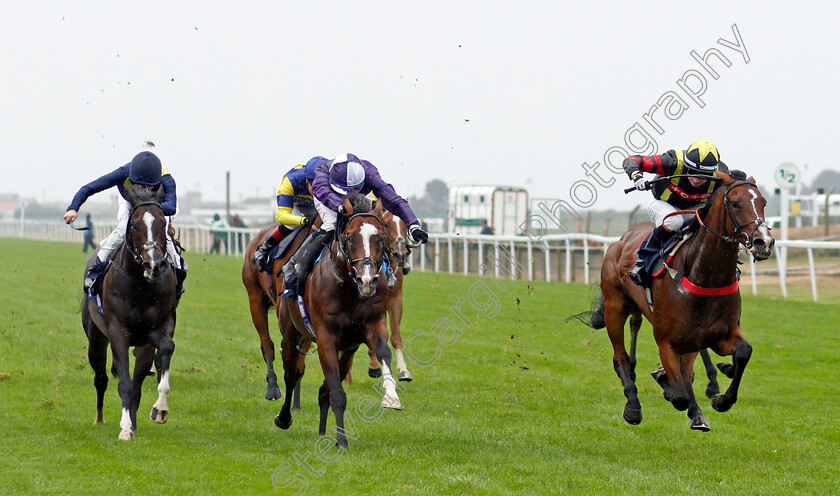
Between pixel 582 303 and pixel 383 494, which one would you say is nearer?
pixel 383 494

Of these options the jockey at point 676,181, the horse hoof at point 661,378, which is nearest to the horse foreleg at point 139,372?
the jockey at point 676,181

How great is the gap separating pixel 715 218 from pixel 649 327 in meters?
7.58

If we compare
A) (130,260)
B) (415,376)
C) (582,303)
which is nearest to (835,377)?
(415,376)

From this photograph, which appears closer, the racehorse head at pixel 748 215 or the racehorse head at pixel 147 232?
the racehorse head at pixel 748 215

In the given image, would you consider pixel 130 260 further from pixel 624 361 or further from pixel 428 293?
pixel 428 293

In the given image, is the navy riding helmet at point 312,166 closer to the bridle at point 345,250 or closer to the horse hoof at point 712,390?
the bridle at point 345,250

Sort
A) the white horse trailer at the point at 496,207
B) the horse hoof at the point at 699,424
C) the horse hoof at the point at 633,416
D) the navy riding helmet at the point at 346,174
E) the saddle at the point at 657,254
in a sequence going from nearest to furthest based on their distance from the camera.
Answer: the horse hoof at the point at 699,424 < the saddle at the point at 657,254 < the horse hoof at the point at 633,416 < the navy riding helmet at the point at 346,174 < the white horse trailer at the point at 496,207

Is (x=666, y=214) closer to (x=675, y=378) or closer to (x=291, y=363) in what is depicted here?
(x=675, y=378)

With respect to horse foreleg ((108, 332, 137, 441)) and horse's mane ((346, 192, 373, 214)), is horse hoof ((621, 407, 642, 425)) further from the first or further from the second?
horse foreleg ((108, 332, 137, 441))

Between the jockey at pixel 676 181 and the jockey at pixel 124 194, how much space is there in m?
3.40

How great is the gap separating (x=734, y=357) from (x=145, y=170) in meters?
4.37

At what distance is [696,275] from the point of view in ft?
19.1

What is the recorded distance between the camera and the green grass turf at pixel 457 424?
5402 mm

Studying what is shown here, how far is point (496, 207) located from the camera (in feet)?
120
